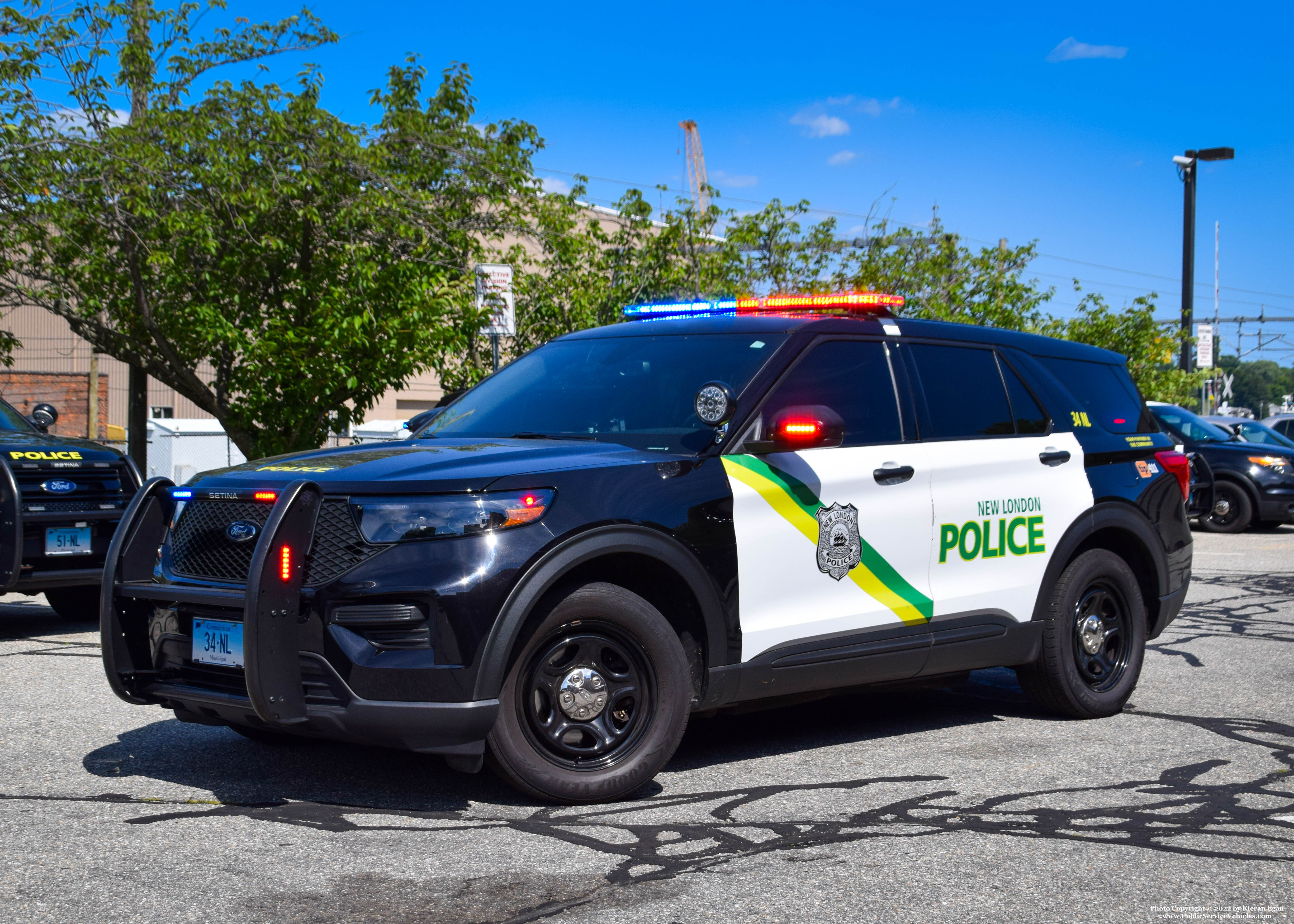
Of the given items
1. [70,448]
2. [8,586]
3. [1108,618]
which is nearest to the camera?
[1108,618]

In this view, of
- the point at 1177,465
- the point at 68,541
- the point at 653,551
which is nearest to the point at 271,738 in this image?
the point at 653,551

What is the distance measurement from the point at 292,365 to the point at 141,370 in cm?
273

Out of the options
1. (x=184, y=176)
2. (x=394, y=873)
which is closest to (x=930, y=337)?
(x=394, y=873)

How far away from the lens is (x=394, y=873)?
396 centimetres

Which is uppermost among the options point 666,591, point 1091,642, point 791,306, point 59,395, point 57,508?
point 59,395

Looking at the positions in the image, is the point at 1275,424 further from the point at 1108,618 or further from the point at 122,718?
the point at 122,718

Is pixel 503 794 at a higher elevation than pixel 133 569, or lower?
lower

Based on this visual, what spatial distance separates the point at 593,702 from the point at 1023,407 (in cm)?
282

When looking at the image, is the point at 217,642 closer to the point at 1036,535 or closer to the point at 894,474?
the point at 894,474

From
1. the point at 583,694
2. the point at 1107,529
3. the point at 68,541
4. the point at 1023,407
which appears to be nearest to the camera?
the point at 583,694

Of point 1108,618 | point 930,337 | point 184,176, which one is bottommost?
point 1108,618

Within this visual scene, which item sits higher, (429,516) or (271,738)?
(429,516)

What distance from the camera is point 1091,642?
21.6 ft

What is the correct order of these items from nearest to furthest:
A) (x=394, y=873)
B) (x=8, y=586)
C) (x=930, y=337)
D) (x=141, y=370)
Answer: (x=394, y=873), (x=930, y=337), (x=8, y=586), (x=141, y=370)
